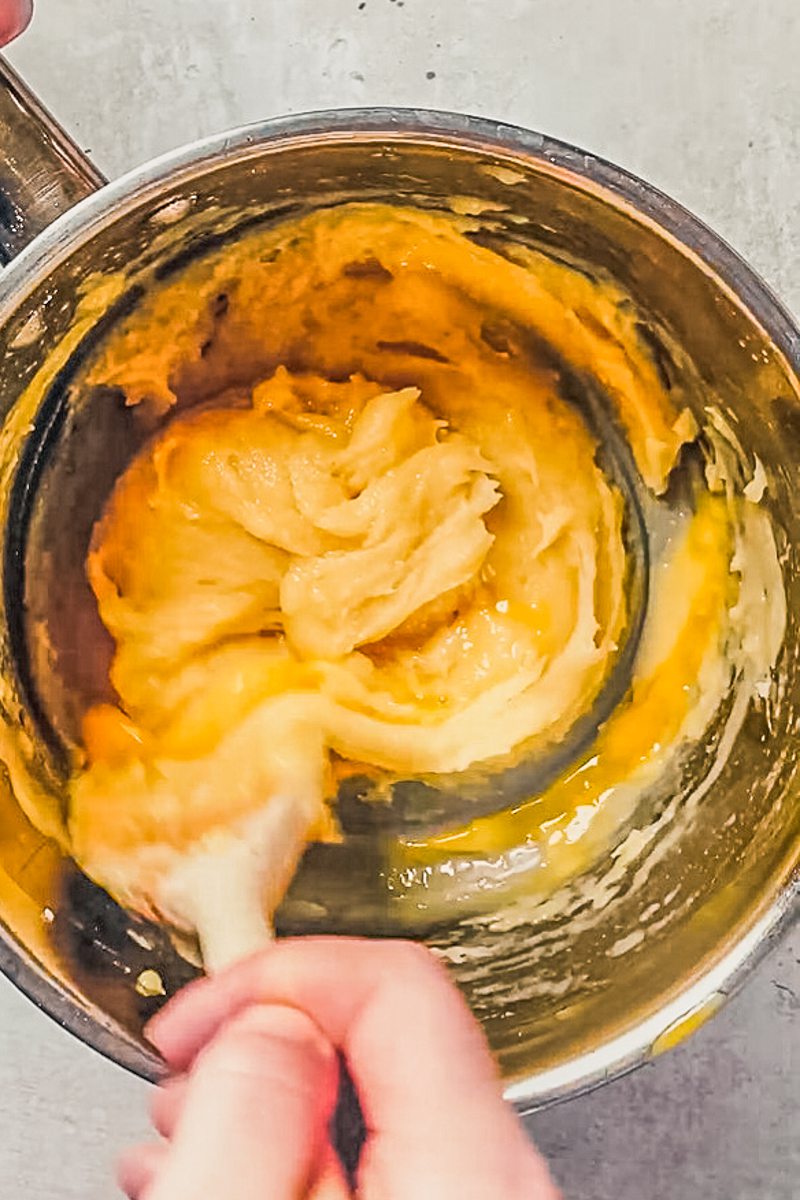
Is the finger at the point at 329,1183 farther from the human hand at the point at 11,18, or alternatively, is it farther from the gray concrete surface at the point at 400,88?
the human hand at the point at 11,18

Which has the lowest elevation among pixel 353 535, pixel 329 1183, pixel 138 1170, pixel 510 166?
pixel 138 1170

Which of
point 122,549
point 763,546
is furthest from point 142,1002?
point 763,546

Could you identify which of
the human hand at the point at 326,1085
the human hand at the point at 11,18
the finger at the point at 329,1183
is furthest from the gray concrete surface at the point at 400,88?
the finger at the point at 329,1183

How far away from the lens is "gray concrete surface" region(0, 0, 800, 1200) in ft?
2.86

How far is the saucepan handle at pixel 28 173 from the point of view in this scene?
0.64m

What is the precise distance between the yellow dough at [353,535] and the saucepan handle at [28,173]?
132 mm

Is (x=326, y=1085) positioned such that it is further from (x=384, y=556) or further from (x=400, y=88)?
(x=400, y=88)

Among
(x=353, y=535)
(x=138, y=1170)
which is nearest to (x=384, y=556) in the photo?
(x=353, y=535)

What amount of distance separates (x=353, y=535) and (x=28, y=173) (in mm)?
288

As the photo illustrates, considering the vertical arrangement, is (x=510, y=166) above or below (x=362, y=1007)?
above

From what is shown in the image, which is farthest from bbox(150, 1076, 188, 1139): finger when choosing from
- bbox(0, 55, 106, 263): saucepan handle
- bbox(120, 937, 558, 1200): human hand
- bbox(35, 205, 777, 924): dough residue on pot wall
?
bbox(0, 55, 106, 263): saucepan handle

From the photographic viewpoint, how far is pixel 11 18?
0.75m

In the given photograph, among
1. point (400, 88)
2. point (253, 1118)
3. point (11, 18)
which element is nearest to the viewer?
point (253, 1118)

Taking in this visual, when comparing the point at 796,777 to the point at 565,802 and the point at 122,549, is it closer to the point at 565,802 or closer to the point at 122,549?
the point at 565,802
